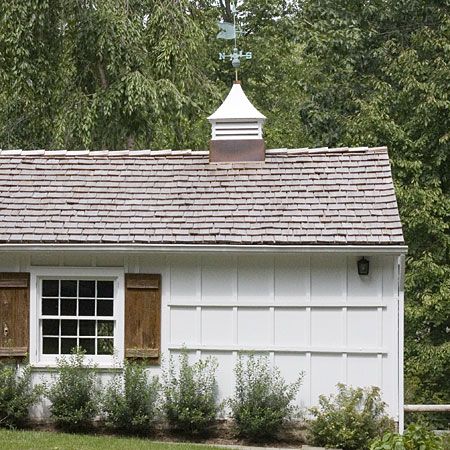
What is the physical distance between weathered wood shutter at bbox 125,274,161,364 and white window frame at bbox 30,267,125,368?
97 mm

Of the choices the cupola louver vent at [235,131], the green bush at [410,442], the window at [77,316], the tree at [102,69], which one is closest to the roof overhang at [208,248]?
the window at [77,316]

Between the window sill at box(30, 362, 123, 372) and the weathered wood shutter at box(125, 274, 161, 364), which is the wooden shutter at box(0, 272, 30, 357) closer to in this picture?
the window sill at box(30, 362, 123, 372)

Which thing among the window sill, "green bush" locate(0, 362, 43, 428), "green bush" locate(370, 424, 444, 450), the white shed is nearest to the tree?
the white shed

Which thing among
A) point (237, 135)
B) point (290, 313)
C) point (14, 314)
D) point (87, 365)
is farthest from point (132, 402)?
point (237, 135)

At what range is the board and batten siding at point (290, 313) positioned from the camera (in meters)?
12.3

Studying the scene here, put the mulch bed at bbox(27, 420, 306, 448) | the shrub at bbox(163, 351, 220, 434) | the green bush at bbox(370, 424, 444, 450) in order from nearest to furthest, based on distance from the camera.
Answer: the green bush at bbox(370, 424, 444, 450)
the shrub at bbox(163, 351, 220, 434)
the mulch bed at bbox(27, 420, 306, 448)

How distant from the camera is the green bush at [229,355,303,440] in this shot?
11.9 m

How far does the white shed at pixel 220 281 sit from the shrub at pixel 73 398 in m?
0.43

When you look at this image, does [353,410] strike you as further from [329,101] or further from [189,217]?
[329,101]

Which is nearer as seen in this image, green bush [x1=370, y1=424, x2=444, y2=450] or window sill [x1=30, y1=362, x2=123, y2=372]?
green bush [x1=370, y1=424, x2=444, y2=450]

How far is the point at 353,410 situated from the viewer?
Answer: 11.8 meters

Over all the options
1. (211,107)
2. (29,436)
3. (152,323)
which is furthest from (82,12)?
(29,436)

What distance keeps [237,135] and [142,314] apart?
3.16 meters

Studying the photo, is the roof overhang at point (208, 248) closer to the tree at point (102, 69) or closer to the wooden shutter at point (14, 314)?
the wooden shutter at point (14, 314)
